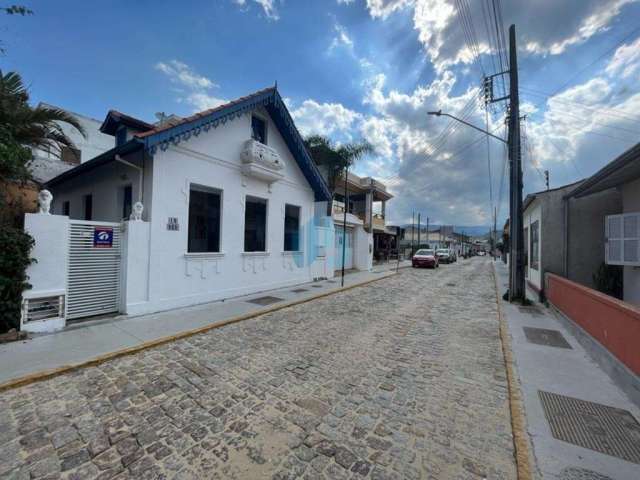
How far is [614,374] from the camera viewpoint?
3.86m

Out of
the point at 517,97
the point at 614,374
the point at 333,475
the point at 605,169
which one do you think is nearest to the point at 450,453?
the point at 333,475

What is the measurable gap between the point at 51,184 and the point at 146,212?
7.68 metres

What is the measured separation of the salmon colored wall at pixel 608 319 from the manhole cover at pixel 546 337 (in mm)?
477

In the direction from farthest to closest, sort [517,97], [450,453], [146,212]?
[517,97] → [146,212] → [450,453]

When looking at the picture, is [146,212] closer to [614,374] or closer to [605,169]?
[614,374]

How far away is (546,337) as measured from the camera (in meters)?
5.85

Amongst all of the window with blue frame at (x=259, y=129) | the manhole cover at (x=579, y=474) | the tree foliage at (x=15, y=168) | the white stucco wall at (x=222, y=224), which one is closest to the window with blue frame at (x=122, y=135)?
the tree foliage at (x=15, y=168)

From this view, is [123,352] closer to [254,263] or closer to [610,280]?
[254,263]

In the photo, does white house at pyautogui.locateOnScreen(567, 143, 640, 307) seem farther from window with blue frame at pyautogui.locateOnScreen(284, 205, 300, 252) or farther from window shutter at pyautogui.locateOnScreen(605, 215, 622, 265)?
window with blue frame at pyautogui.locateOnScreen(284, 205, 300, 252)

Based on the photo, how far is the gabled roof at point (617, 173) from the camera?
4506mm

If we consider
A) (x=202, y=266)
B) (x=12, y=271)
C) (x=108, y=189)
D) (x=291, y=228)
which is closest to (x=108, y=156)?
(x=108, y=189)

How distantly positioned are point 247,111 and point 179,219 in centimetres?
445

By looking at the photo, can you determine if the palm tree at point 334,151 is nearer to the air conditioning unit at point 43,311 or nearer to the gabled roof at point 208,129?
the gabled roof at point 208,129

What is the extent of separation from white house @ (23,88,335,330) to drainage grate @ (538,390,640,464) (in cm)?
775
